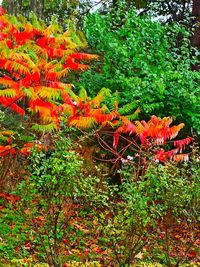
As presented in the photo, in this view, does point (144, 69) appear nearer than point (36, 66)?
No

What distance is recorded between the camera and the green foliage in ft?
27.2

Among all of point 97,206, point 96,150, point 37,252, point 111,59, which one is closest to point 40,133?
point 96,150

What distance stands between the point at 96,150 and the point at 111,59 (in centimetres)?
166

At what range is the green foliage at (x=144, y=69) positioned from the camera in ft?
27.2

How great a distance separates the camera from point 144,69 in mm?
8328

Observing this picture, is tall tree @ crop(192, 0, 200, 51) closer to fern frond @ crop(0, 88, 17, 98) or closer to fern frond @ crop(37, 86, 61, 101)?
fern frond @ crop(37, 86, 61, 101)

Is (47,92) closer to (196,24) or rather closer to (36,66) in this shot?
(36,66)

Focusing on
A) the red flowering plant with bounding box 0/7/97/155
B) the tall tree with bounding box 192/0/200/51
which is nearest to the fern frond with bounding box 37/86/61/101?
the red flowering plant with bounding box 0/7/97/155

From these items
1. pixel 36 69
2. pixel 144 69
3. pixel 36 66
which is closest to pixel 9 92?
pixel 36 69

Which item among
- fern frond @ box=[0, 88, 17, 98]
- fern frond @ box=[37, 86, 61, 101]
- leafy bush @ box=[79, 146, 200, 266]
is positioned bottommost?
leafy bush @ box=[79, 146, 200, 266]

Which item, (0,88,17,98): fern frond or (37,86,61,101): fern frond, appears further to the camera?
(37,86,61,101): fern frond

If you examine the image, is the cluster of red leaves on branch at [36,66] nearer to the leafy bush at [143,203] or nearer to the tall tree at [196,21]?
the leafy bush at [143,203]

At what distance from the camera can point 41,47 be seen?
293 inches

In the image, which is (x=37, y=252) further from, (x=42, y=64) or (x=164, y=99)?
(x=164, y=99)
